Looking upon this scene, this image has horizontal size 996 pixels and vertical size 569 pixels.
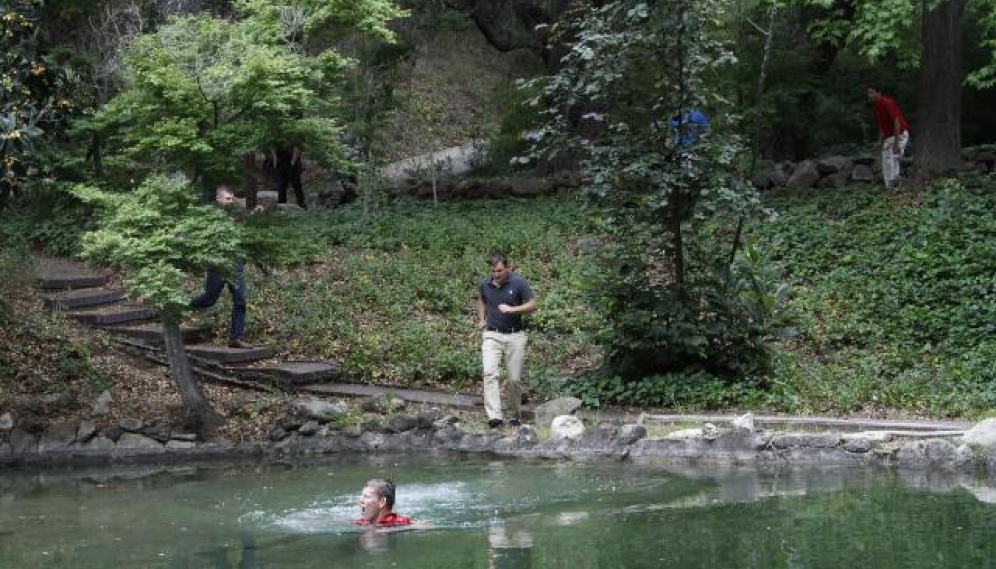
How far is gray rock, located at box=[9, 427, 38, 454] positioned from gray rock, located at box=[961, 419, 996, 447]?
9.02 metres

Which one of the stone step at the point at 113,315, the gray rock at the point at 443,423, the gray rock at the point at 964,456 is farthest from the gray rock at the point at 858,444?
the stone step at the point at 113,315

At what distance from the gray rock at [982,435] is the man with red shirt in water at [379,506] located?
4.77 meters

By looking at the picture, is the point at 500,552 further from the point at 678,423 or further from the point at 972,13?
the point at 972,13

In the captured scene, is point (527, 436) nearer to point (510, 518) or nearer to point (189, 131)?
point (510, 518)

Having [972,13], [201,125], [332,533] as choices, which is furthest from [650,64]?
[972,13]

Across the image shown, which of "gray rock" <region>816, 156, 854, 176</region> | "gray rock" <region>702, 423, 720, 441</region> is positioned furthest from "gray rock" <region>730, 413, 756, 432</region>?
"gray rock" <region>816, 156, 854, 176</region>

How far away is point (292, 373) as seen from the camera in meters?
14.8

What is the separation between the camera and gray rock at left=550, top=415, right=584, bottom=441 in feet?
40.7

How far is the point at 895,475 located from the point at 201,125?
295 inches

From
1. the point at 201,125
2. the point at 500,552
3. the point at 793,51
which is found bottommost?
the point at 500,552

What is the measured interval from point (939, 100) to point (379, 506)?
13.0 m

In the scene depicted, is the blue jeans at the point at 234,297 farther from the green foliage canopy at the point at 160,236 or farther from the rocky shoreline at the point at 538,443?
the rocky shoreline at the point at 538,443

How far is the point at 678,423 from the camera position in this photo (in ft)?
41.5

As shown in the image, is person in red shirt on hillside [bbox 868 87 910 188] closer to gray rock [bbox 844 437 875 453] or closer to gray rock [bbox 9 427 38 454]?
gray rock [bbox 844 437 875 453]
